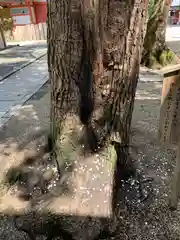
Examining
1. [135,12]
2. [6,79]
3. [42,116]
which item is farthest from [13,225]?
[6,79]

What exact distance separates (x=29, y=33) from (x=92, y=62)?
62.2ft

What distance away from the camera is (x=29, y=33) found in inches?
757

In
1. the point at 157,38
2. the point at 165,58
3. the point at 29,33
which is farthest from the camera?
the point at 29,33

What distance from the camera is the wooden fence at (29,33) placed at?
19125 mm

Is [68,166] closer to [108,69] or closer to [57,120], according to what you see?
[57,120]

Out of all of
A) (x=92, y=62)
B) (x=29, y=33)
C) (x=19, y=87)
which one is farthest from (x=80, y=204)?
(x=29, y=33)

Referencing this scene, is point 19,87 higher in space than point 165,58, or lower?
lower

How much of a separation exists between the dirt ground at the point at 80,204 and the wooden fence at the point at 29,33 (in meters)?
18.1

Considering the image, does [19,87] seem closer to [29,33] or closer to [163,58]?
[163,58]

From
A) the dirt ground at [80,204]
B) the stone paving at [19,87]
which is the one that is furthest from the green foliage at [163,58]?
the dirt ground at [80,204]

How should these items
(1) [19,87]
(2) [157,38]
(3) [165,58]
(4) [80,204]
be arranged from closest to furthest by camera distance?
→ (4) [80,204] → (1) [19,87] → (2) [157,38] → (3) [165,58]

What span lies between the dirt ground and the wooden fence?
18.1 m

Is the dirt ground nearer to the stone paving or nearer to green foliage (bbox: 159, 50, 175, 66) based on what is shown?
the stone paving

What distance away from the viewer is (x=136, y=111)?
4.49 meters
